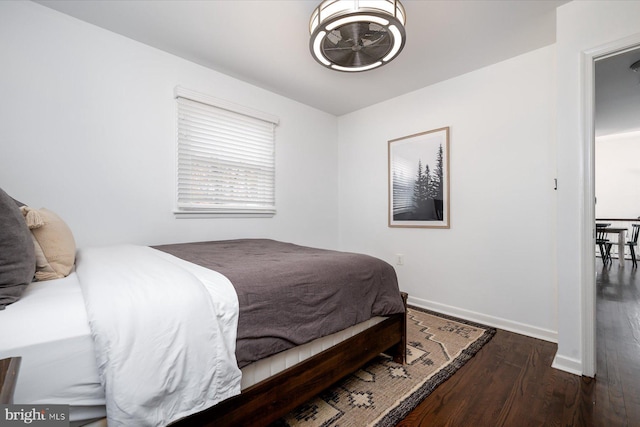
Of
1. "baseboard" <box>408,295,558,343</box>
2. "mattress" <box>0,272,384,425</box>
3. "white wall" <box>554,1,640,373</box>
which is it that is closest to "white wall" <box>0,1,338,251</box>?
"mattress" <box>0,272,384,425</box>

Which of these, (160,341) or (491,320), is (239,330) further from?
(491,320)

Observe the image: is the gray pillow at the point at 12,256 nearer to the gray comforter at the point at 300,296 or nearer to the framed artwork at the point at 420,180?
the gray comforter at the point at 300,296

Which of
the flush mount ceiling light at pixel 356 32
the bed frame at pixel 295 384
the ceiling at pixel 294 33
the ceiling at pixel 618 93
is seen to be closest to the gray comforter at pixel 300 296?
the bed frame at pixel 295 384

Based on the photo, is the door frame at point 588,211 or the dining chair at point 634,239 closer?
the door frame at point 588,211

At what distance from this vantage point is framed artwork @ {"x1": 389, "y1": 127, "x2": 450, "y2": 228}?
114 inches

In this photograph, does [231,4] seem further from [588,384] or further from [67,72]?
[588,384]

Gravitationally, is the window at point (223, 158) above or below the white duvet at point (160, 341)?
above

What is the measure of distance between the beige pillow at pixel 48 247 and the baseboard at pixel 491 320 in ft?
9.91

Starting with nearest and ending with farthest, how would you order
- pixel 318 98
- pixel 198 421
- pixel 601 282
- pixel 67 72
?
pixel 198 421 → pixel 67 72 → pixel 318 98 → pixel 601 282

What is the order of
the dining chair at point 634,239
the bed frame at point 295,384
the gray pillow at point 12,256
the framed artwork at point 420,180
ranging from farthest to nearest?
the dining chair at point 634,239, the framed artwork at point 420,180, the bed frame at point 295,384, the gray pillow at point 12,256

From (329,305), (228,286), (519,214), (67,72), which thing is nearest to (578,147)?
(519,214)

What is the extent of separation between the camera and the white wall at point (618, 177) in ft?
16.2

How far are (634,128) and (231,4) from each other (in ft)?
19.5

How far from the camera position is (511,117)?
2469mm
